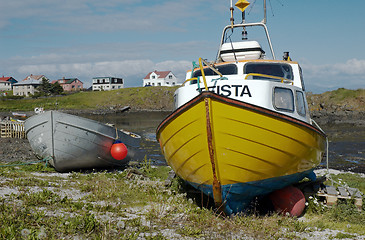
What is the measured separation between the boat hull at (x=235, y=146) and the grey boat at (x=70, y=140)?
6413 mm

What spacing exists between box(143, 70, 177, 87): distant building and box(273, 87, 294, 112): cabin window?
105781mm

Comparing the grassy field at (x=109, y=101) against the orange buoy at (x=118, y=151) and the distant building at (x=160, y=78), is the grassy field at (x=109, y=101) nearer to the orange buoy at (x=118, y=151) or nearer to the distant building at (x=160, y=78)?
the distant building at (x=160, y=78)

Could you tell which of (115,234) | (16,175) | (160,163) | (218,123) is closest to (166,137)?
(218,123)

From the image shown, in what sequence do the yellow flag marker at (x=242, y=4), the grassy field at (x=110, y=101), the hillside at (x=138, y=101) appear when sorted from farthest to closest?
the grassy field at (x=110, y=101) < the hillside at (x=138, y=101) < the yellow flag marker at (x=242, y=4)

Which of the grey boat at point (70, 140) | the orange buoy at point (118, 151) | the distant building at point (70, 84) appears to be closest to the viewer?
the grey boat at point (70, 140)

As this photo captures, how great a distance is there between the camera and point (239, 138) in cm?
707

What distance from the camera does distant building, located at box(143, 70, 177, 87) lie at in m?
114

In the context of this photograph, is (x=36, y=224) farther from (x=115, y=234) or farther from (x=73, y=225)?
(x=115, y=234)

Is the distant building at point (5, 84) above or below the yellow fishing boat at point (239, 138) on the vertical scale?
above

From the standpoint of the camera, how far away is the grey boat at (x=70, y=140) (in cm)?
1345

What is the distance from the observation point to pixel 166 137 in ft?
27.5

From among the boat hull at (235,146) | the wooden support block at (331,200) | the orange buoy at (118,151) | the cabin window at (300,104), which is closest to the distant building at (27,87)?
the orange buoy at (118,151)

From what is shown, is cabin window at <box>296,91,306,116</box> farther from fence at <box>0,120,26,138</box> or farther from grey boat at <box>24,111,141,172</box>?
fence at <box>0,120,26,138</box>

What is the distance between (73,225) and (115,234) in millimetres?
830
